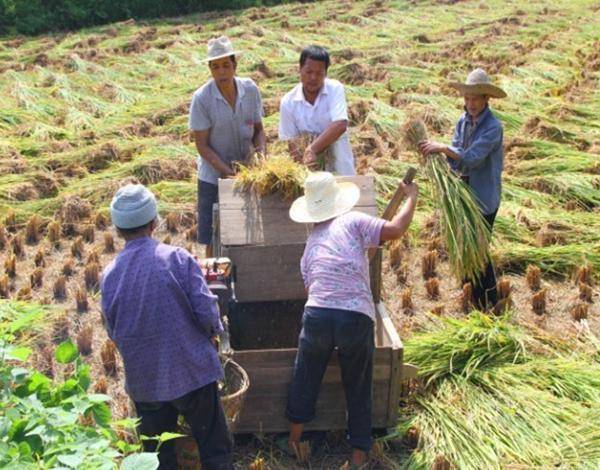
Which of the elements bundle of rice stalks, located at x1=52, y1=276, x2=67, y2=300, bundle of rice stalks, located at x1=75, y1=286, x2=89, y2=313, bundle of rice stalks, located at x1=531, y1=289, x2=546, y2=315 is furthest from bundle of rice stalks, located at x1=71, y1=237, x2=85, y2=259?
bundle of rice stalks, located at x1=531, y1=289, x2=546, y2=315

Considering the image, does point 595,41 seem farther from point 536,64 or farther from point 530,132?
point 530,132

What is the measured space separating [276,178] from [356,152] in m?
3.90

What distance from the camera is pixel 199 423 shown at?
3006 mm

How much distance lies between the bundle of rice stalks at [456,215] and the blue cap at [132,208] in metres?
1.82

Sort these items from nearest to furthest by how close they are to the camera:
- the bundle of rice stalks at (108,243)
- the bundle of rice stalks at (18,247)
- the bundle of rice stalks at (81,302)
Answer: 1. the bundle of rice stalks at (81,302)
2. the bundle of rice stalks at (18,247)
3. the bundle of rice stalks at (108,243)

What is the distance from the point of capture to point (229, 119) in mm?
4363

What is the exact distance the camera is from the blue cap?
2.82 meters

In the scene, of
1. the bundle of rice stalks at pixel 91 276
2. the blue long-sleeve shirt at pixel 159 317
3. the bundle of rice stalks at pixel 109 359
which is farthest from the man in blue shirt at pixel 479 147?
the bundle of rice stalks at pixel 91 276

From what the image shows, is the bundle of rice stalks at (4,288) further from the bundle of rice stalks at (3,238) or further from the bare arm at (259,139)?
the bare arm at (259,139)

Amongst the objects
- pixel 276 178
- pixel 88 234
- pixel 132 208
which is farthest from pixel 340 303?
pixel 88 234

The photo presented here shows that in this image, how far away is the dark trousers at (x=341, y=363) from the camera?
3.25 meters

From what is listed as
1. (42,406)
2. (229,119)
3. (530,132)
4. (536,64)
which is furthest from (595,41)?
(42,406)

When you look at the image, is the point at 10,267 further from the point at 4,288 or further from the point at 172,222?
the point at 172,222

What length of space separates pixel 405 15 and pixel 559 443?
16095 mm
